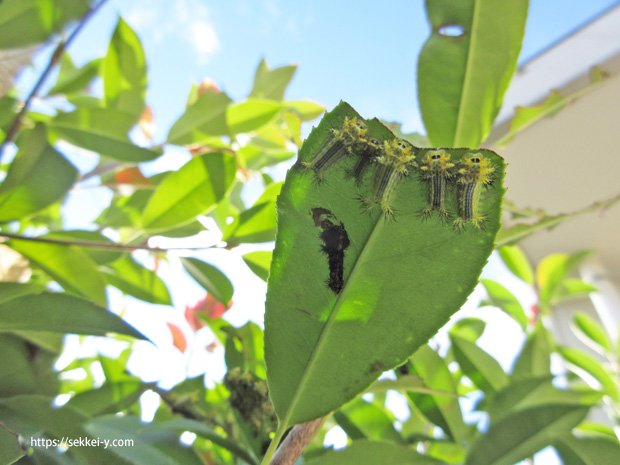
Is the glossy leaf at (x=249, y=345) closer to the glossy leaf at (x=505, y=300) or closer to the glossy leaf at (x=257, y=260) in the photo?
the glossy leaf at (x=257, y=260)

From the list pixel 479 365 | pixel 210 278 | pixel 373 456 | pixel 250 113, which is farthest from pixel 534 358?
pixel 250 113

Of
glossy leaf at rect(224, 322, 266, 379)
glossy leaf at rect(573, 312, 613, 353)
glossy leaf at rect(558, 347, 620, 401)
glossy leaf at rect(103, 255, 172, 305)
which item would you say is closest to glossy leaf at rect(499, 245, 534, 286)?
glossy leaf at rect(558, 347, 620, 401)

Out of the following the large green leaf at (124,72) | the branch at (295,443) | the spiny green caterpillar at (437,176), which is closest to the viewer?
the spiny green caterpillar at (437,176)

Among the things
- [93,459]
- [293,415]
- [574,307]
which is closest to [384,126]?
[293,415]

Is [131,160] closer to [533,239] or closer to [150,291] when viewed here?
[150,291]

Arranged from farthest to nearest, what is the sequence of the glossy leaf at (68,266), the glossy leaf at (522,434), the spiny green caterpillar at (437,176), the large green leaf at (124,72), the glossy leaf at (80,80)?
the glossy leaf at (80,80), the large green leaf at (124,72), the glossy leaf at (68,266), the glossy leaf at (522,434), the spiny green caterpillar at (437,176)

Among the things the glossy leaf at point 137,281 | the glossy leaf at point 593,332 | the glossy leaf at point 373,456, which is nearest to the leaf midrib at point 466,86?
the glossy leaf at point 373,456

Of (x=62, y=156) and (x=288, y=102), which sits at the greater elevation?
(x=288, y=102)

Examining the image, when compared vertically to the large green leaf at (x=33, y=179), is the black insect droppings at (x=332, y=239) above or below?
below
